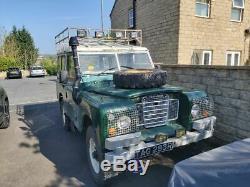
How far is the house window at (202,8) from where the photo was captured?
10.7m

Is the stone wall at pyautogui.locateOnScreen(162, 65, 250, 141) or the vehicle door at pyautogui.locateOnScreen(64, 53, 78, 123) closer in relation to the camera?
the stone wall at pyautogui.locateOnScreen(162, 65, 250, 141)

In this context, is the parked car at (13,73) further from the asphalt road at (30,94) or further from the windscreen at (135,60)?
the windscreen at (135,60)

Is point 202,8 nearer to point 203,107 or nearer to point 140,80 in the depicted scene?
point 203,107

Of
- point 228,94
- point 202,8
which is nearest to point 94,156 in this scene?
point 228,94

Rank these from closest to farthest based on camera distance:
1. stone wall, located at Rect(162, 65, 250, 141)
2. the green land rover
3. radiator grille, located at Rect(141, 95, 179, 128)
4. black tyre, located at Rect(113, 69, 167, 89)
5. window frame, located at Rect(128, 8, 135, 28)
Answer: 1. the green land rover
2. radiator grille, located at Rect(141, 95, 179, 128)
3. black tyre, located at Rect(113, 69, 167, 89)
4. stone wall, located at Rect(162, 65, 250, 141)
5. window frame, located at Rect(128, 8, 135, 28)

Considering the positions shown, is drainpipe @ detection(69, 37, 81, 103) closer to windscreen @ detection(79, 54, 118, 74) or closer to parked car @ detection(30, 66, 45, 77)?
windscreen @ detection(79, 54, 118, 74)

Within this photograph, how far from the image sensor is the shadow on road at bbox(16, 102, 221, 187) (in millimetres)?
3853

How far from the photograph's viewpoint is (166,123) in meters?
3.86

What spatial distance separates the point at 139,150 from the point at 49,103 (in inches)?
300

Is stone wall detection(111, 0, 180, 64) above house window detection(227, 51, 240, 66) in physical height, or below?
above

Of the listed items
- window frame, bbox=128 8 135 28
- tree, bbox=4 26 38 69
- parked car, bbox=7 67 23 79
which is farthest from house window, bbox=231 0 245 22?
tree, bbox=4 26 38 69

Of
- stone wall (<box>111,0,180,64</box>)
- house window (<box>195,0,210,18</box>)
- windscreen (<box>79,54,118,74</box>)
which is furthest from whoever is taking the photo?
house window (<box>195,0,210,18</box>)

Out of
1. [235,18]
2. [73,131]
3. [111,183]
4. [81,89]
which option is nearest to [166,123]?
[111,183]

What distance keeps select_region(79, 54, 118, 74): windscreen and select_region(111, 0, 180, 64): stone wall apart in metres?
6.02
